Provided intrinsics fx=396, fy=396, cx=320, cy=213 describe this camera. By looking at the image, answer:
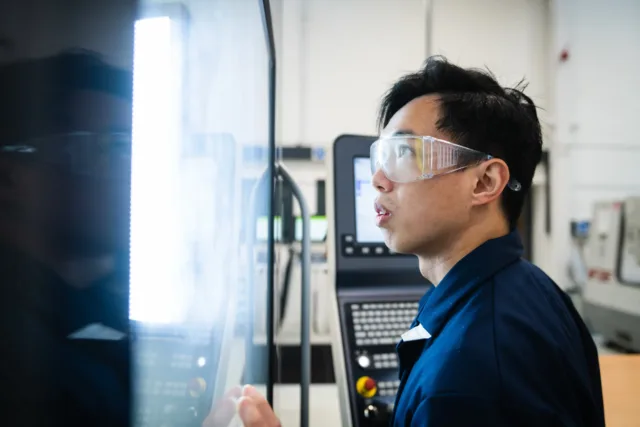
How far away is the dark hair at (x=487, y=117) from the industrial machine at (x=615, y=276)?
7.31 ft

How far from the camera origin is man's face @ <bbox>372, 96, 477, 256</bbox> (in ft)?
2.53

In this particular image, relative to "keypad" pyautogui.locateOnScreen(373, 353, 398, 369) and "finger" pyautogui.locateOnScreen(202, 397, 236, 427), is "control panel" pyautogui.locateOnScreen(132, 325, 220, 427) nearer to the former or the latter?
"finger" pyautogui.locateOnScreen(202, 397, 236, 427)

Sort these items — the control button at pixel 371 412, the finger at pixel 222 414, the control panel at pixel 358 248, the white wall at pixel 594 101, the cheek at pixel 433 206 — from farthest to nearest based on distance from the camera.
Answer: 1. the white wall at pixel 594 101
2. the control panel at pixel 358 248
3. the control button at pixel 371 412
4. the cheek at pixel 433 206
5. the finger at pixel 222 414

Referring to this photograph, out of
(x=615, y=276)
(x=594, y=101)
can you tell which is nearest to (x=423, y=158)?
(x=615, y=276)

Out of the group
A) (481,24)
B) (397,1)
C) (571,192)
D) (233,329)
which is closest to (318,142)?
(397,1)

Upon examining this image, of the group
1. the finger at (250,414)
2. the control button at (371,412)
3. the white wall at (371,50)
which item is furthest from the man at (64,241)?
the white wall at (371,50)

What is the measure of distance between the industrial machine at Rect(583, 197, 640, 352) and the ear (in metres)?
2.33

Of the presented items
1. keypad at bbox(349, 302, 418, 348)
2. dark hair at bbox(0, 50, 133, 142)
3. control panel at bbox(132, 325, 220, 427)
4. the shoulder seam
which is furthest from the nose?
dark hair at bbox(0, 50, 133, 142)

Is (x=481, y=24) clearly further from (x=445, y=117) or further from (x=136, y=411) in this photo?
(x=136, y=411)

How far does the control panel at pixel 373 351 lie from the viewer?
1114 mm

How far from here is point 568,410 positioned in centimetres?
57

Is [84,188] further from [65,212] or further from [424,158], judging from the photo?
[424,158]

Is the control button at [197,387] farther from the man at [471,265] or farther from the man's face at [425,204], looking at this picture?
the man's face at [425,204]

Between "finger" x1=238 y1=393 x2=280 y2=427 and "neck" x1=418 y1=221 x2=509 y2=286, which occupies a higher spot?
"neck" x1=418 y1=221 x2=509 y2=286
